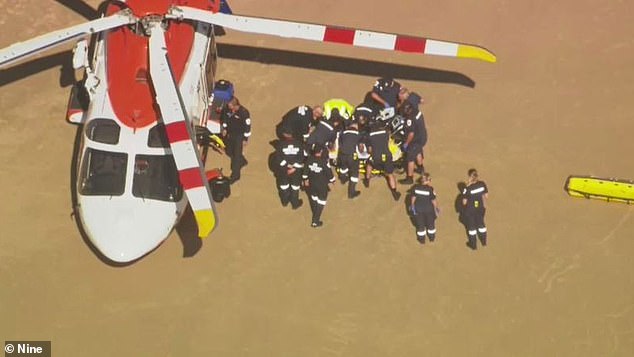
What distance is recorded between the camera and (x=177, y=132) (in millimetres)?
11258

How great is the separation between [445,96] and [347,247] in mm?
3439

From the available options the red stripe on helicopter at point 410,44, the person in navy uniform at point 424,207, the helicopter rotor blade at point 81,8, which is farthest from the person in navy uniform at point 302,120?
the helicopter rotor blade at point 81,8

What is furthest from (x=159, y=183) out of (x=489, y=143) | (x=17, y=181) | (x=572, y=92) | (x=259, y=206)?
(x=572, y=92)

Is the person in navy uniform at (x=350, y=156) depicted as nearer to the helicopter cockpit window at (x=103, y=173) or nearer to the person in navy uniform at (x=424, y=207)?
the person in navy uniform at (x=424, y=207)

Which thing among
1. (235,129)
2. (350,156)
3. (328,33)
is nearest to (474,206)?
(350,156)

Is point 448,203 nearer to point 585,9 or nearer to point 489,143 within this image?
point 489,143

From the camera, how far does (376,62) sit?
15031 millimetres

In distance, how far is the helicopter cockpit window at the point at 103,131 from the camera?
1219 centimetres

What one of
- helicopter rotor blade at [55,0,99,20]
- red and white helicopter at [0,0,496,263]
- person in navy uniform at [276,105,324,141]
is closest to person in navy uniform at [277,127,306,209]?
person in navy uniform at [276,105,324,141]

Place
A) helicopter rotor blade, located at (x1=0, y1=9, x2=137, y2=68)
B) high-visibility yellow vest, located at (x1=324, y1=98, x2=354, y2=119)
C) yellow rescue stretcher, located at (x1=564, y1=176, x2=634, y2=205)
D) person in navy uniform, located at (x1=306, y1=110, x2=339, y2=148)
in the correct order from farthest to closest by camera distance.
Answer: high-visibility yellow vest, located at (x1=324, y1=98, x2=354, y2=119) < yellow rescue stretcher, located at (x1=564, y1=176, x2=634, y2=205) < person in navy uniform, located at (x1=306, y1=110, x2=339, y2=148) < helicopter rotor blade, located at (x1=0, y1=9, x2=137, y2=68)

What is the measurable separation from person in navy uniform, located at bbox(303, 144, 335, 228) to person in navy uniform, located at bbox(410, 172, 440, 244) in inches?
52.5

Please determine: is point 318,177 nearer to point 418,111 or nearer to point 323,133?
point 323,133

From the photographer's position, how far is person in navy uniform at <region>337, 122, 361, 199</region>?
13062 mm

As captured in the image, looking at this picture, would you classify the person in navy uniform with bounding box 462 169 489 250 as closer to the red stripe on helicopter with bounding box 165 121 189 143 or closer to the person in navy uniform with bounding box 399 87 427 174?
the person in navy uniform with bounding box 399 87 427 174
